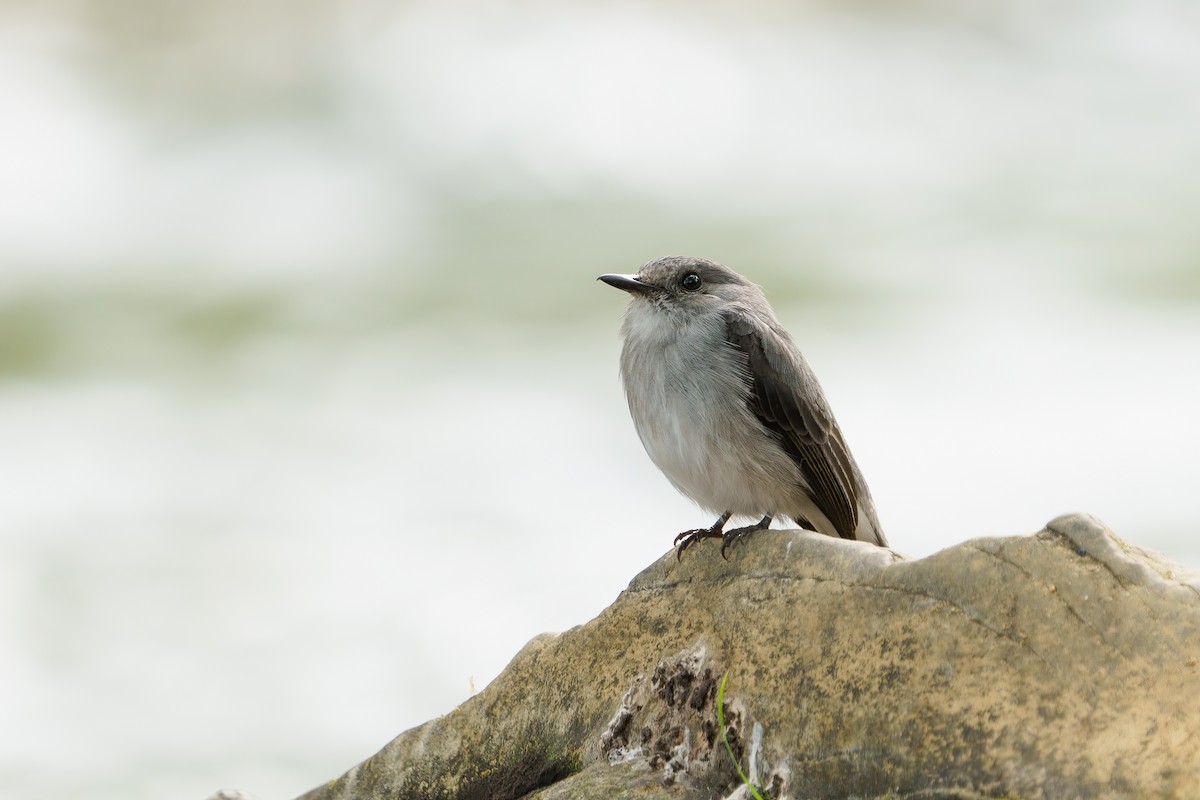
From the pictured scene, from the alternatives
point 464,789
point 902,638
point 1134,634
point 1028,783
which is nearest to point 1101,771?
point 1028,783

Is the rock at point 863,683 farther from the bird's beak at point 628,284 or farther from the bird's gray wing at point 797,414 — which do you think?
the bird's beak at point 628,284

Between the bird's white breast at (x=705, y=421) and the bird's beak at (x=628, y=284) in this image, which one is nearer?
the bird's white breast at (x=705, y=421)

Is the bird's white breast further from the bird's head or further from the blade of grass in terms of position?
the blade of grass

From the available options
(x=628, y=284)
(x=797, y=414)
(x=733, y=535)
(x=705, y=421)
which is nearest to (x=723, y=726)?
(x=733, y=535)

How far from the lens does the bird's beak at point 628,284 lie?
7.02 m

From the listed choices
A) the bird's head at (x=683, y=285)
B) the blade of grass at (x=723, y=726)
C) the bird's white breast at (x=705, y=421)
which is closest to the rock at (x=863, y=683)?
the blade of grass at (x=723, y=726)

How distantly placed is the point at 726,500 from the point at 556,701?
1532mm

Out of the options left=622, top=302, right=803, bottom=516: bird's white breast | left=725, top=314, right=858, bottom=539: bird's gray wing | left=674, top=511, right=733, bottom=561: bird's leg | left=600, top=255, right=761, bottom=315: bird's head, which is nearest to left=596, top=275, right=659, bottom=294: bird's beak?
left=600, top=255, right=761, bottom=315: bird's head

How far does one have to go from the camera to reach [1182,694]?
13.0ft

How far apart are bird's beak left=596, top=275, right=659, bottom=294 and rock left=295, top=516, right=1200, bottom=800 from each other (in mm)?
1763

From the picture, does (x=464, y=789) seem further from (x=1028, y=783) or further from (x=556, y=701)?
(x=1028, y=783)

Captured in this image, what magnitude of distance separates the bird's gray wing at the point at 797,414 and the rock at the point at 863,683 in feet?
3.56

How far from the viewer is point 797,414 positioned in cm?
669

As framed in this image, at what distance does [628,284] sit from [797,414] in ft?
3.84
